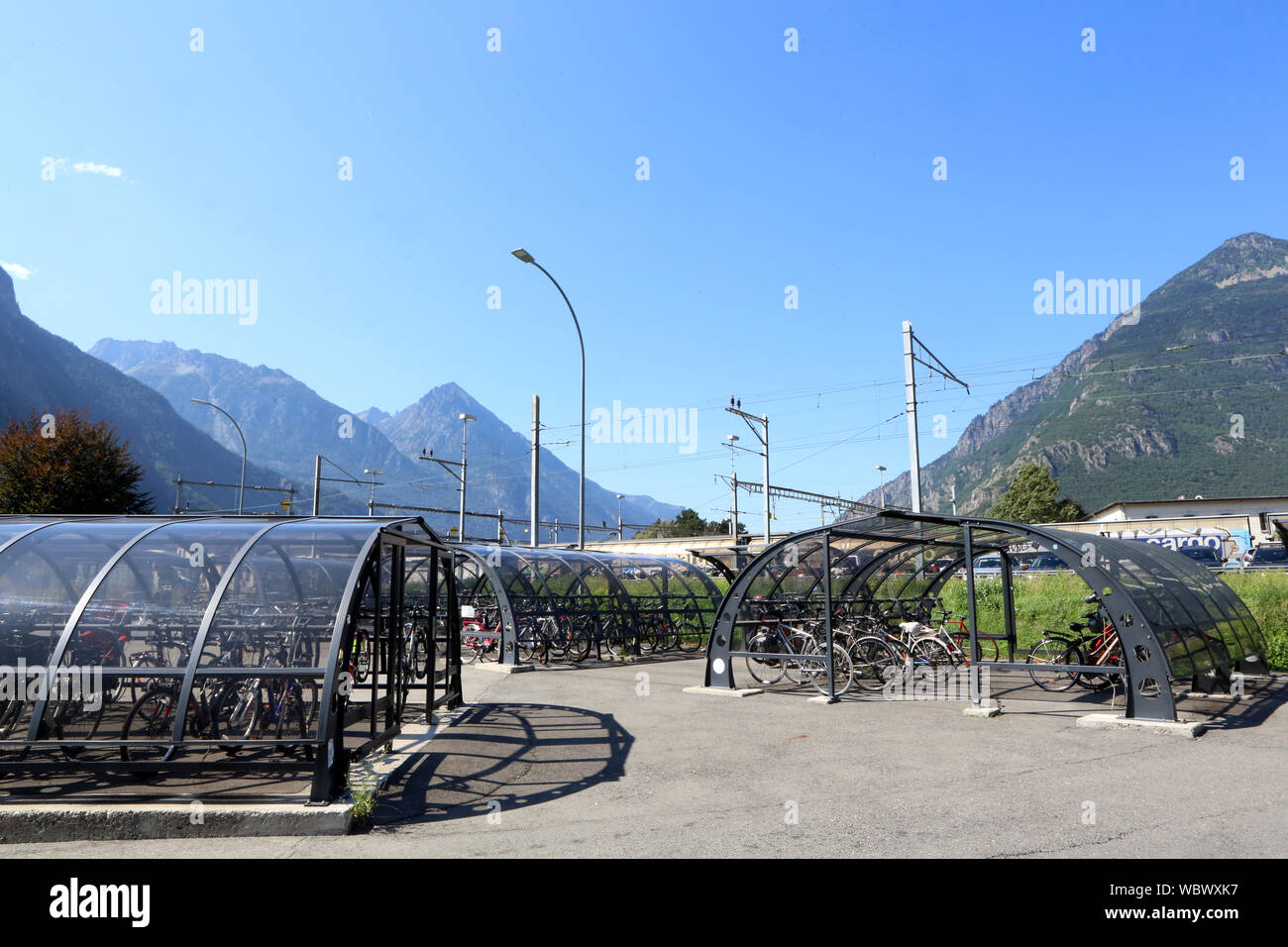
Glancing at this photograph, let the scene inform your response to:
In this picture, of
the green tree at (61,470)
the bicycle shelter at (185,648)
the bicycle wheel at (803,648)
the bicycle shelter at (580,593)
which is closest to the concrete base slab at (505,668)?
the bicycle shelter at (580,593)

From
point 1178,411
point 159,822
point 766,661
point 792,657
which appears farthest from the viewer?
point 1178,411

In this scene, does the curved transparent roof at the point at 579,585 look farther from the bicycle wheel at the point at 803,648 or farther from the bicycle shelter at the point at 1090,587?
the bicycle wheel at the point at 803,648

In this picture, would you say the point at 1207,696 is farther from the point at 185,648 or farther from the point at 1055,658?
the point at 185,648

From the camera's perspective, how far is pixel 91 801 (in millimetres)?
6070

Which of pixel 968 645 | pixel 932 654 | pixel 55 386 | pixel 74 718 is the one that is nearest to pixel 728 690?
pixel 932 654

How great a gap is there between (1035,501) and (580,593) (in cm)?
5728

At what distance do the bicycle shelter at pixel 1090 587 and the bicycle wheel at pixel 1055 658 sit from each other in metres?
0.53

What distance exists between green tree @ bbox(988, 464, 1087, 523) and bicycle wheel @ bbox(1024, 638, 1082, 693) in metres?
56.9

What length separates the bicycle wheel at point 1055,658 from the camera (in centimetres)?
1246

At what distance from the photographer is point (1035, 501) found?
6781 centimetres
